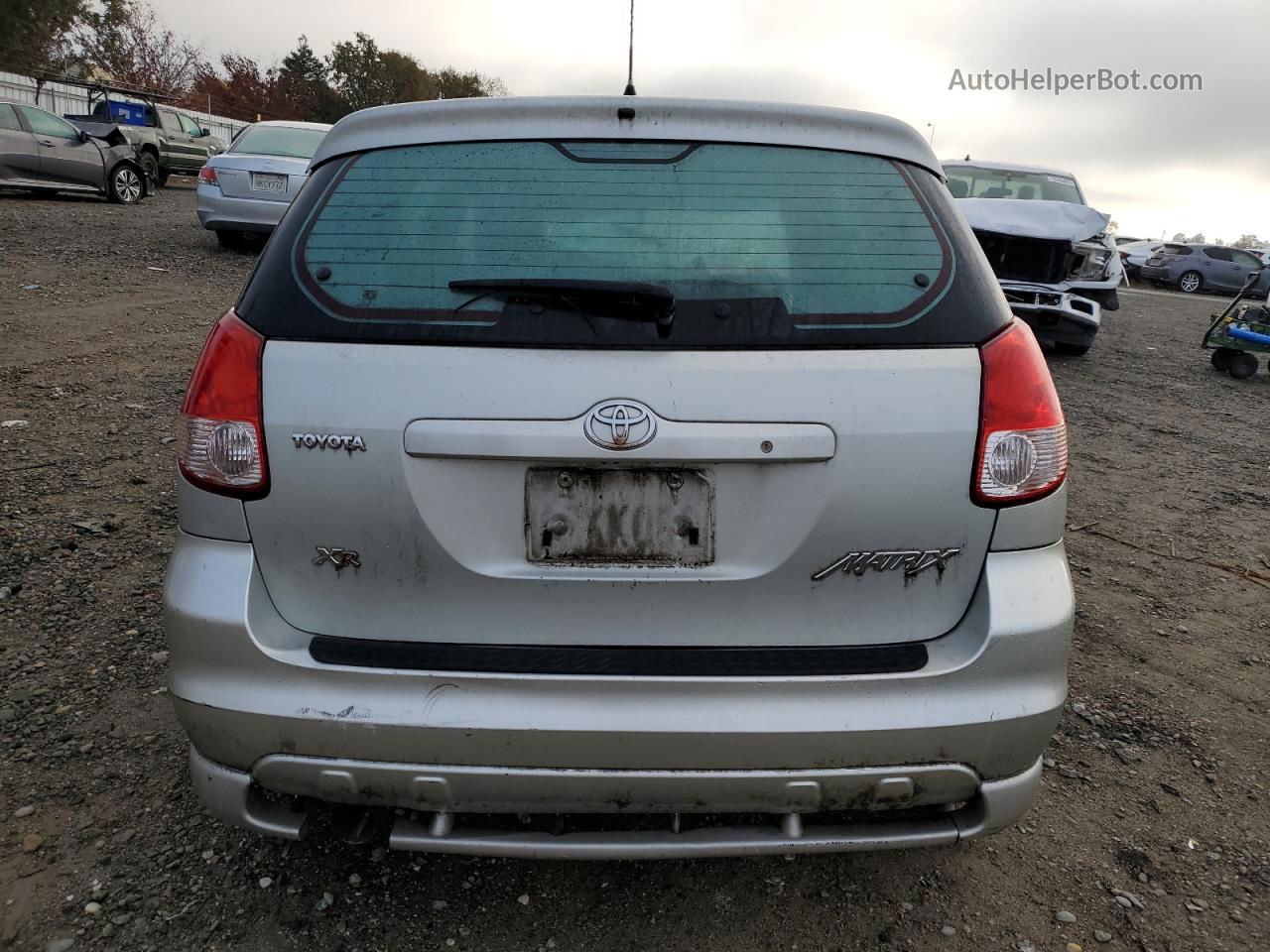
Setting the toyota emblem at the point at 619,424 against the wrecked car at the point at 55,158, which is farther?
the wrecked car at the point at 55,158

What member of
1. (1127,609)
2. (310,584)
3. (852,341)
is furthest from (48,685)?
(1127,609)

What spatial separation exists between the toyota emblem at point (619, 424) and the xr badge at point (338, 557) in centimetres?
51

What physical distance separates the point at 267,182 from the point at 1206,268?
25845 mm

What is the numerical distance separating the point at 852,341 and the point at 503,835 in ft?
3.89

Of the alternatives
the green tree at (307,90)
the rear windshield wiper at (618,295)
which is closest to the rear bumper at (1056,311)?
the rear windshield wiper at (618,295)

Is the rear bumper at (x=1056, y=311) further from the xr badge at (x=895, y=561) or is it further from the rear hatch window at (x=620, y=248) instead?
the xr badge at (x=895, y=561)

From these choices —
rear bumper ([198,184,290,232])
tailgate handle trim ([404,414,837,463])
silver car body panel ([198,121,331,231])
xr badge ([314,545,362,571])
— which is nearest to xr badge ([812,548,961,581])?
tailgate handle trim ([404,414,837,463])

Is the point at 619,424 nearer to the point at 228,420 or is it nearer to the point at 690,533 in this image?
the point at 690,533

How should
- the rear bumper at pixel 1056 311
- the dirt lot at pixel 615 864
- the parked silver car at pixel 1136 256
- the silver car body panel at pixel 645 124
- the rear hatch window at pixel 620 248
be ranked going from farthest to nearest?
the parked silver car at pixel 1136 256 < the rear bumper at pixel 1056 311 < the dirt lot at pixel 615 864 < the silver car body panel at pixel 645 124 < the rear hatch window at pixel 620 248

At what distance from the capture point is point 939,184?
210 centimetres

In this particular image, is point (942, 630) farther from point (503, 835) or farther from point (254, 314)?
point (254, 314)

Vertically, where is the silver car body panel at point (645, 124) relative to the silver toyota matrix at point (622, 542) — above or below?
above

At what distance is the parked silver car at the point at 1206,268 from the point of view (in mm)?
26219

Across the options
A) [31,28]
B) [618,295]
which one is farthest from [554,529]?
[31,28]
